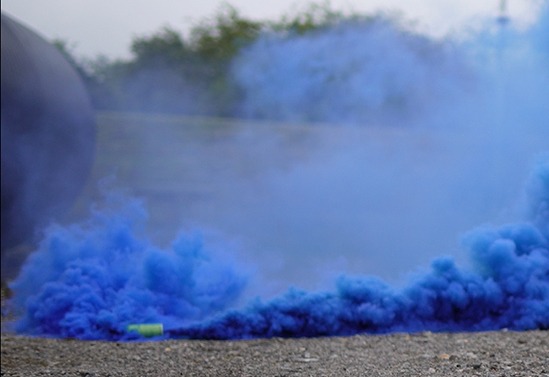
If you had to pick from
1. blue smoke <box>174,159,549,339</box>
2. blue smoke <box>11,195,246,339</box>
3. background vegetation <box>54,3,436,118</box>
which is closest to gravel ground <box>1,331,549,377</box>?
blue smoke <box>174,159,549,339</box>

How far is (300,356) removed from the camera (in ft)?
13.1

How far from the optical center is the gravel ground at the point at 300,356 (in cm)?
362

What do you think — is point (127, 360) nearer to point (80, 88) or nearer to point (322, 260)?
point (322, 260)

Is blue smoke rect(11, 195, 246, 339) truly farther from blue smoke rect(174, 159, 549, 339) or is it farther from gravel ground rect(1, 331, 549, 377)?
blue smoke rect(174, 159, 549, 339)

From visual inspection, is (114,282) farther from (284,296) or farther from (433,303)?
(433,303)

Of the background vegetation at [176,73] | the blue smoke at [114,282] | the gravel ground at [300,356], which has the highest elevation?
the background vegetation at [176,73]

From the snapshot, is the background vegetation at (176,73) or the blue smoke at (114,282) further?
the background vegetation at (176,73)

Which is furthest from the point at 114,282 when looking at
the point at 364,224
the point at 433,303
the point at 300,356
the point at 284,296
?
the point at 364,224

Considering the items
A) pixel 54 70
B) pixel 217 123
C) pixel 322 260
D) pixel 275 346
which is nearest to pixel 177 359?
pixel 275 346

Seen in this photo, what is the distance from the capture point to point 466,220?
6.67 metres

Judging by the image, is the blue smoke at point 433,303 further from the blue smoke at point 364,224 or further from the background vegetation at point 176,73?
the background vegetation at point 176,73

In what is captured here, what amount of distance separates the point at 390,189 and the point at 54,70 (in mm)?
3584

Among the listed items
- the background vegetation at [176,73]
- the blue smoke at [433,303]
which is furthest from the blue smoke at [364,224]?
the background vegetation at [176,73]

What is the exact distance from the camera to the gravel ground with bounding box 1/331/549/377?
362 centimetres
